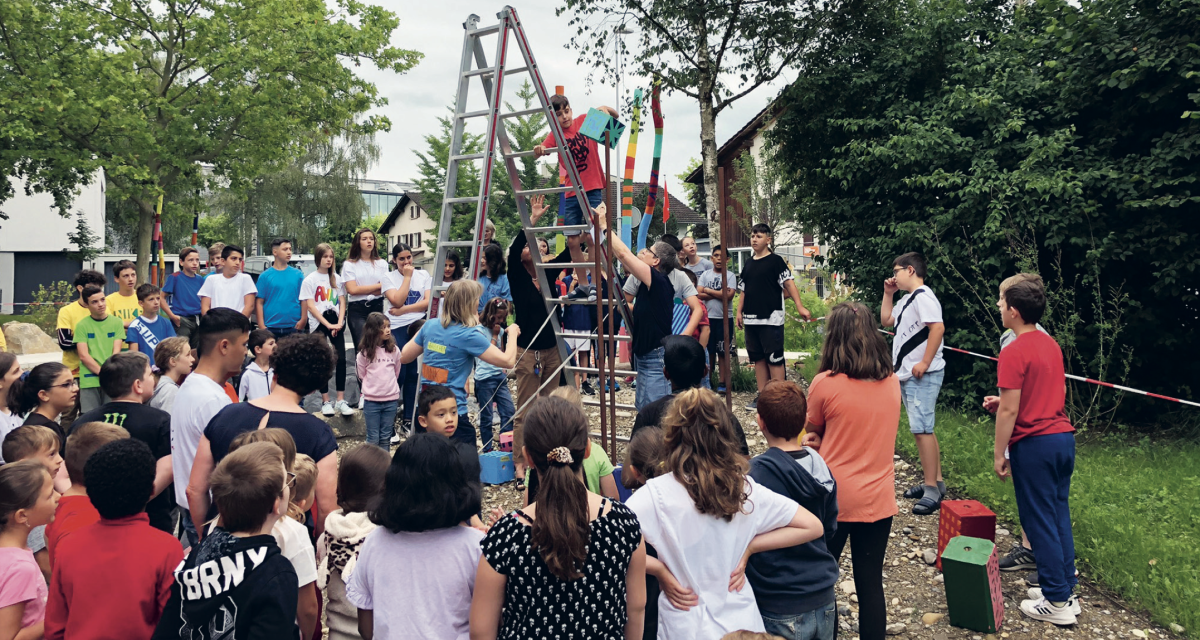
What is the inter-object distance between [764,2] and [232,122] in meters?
13.4

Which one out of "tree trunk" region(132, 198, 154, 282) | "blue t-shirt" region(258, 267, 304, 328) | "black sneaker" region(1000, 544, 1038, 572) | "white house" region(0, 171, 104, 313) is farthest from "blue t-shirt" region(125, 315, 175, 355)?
"white house" region(0, 171, 104, 313)

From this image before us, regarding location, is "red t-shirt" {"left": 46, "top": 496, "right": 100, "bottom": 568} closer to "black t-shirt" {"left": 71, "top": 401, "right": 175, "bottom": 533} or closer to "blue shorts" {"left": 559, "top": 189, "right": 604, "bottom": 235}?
"black t-shirt" {"left": 71, "top": 401, "right": 175, "bottom": 533}

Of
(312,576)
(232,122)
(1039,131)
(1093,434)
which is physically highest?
(232,122)

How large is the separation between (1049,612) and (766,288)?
3888 mm

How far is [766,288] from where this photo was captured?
7301 millimetres

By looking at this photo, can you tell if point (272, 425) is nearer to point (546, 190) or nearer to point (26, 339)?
point (546, 190)

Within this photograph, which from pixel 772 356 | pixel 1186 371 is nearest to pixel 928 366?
pixel 772 356

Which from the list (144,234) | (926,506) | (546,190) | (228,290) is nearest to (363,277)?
(228,290)

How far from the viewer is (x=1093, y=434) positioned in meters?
7.32

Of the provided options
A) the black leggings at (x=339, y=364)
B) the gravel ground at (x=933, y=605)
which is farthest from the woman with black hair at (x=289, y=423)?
the black leggings at (x=339, y=364)

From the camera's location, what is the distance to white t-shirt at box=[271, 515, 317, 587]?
238 cm

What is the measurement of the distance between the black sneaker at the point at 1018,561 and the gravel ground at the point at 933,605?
6 centimetres

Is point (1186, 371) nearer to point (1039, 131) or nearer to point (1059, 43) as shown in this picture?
point (1039, 131)

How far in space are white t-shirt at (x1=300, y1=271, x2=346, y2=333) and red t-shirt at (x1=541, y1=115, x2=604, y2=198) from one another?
2707 mm
